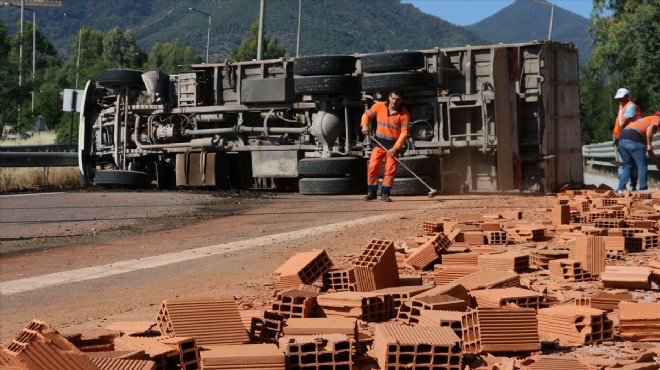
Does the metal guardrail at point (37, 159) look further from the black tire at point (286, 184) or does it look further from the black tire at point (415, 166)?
the black tire at point (415, 166)

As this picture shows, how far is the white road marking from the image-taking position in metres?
9.63

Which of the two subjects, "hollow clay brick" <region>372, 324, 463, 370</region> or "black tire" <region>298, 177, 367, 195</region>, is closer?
"hollow clay brick" <region>372, 324, 463, 370</region>

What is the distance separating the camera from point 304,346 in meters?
5.61

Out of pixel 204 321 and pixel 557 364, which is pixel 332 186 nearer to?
pixel 204 321

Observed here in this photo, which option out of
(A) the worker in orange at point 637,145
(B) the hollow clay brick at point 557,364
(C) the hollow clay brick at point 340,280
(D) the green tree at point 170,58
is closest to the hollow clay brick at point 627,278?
(C) the hollow clay brick at point 340,280

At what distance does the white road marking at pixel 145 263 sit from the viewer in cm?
Answer: 963

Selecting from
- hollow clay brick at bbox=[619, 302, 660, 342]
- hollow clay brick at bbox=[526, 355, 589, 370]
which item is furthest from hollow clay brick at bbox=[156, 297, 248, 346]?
hollow clay brick at bbox=[619, 302, 660, 342]

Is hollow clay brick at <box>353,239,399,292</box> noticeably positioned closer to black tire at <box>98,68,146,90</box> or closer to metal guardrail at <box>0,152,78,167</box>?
black tire at <box>98,68,146,90</box>

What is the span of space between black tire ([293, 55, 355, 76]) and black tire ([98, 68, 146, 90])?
4.55 m

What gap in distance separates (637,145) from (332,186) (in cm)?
569

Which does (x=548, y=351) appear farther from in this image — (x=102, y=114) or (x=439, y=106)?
(x=102, y=114)

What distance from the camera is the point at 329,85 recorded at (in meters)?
21.3

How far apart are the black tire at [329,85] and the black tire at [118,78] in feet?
15.0

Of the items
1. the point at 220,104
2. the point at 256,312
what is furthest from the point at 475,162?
the point at 256,312
